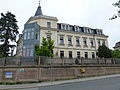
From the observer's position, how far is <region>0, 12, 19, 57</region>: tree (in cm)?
3086

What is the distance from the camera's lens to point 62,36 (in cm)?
3066

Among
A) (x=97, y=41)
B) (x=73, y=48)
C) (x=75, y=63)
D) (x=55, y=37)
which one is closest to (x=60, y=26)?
(x=55, y=37)

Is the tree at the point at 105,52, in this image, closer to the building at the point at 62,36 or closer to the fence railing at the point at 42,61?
the building at the point at 62,36

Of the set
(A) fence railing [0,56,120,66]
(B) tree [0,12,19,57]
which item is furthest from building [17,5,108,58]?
(A) fence railing [0,56,120,66]

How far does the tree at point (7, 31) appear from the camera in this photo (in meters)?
30.9

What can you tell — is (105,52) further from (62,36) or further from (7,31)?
(7,31)

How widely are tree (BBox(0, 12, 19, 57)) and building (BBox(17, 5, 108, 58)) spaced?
17.6 ft

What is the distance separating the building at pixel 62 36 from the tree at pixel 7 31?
536 centimetres

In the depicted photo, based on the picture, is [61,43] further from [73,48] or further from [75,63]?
[75,63]

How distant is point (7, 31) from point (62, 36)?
49.3ft

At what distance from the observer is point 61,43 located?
29969mm

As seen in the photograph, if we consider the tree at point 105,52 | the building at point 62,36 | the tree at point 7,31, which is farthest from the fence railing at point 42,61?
the tree at point 7,31

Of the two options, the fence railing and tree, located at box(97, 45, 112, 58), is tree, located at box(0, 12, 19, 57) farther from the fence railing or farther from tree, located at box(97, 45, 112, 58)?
tree, located at box(97, 45, 112, 58)

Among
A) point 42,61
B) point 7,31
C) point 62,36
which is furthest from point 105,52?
point 7,31
